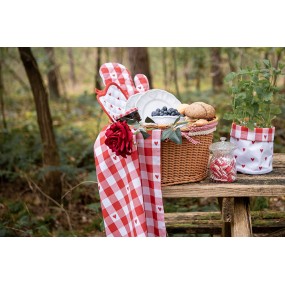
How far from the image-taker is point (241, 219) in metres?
2.54

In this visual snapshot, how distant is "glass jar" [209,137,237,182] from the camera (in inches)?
96.9

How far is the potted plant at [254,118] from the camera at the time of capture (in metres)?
2.53

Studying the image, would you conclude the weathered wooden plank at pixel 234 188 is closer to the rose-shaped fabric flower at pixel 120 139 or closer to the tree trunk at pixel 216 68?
the rose-shaped fabric flower at pixel 120 139

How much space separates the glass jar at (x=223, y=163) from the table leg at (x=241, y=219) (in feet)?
0.61

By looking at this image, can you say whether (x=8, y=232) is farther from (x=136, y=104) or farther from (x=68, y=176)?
(x=136, y=104)

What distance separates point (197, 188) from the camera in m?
2.41

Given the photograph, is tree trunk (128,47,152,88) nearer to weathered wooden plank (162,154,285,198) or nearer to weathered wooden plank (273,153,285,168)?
weathered wooden plank (273,153,285,168)

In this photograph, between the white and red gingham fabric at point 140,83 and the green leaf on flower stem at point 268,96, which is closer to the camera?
the green leaf on flower stem at point 268,96

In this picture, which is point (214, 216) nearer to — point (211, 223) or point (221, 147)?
point (211, 223)

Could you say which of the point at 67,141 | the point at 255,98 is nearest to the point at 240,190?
the point at 255,98

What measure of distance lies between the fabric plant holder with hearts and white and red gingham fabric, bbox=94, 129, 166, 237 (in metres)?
0.53

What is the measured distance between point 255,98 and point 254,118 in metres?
0.11

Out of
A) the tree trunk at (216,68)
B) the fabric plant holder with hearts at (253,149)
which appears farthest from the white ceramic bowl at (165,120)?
the tree trunk at (216,68)

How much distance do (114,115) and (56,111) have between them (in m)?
6.30
